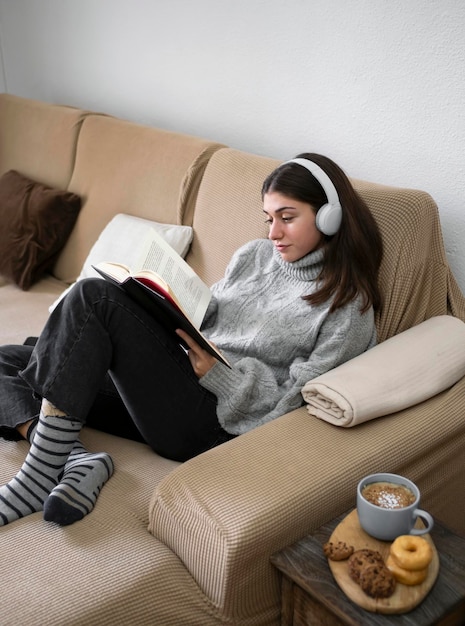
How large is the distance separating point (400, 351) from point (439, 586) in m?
0.51

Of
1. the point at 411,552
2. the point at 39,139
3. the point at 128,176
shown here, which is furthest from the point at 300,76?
the point at 411,552

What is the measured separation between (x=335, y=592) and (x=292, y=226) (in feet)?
2.50

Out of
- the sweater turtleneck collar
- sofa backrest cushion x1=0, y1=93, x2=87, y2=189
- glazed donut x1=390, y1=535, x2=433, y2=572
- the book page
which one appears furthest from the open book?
sofa backrest cushion x1=0, y1=93, x2=87, y2=189

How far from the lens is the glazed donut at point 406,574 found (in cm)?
113

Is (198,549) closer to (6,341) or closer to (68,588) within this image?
(68,588)

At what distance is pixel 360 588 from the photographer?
1132 mm

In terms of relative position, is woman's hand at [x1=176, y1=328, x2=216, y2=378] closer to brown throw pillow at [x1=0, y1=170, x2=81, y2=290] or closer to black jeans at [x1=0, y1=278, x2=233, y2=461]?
black jeans at [x1=0, y1=278, x2=233, y2=461]

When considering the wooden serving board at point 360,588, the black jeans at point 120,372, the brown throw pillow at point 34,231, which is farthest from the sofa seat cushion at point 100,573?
the brown throw pillow at point 34,231

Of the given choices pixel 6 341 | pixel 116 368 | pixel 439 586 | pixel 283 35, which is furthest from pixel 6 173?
pixel 439 586

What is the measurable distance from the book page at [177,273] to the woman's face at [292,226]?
0.69 feet

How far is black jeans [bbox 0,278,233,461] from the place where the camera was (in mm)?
1414

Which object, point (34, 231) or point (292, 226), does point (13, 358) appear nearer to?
point (292, 226)

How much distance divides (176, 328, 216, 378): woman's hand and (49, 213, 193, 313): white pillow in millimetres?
605

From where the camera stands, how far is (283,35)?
2.09 meters
